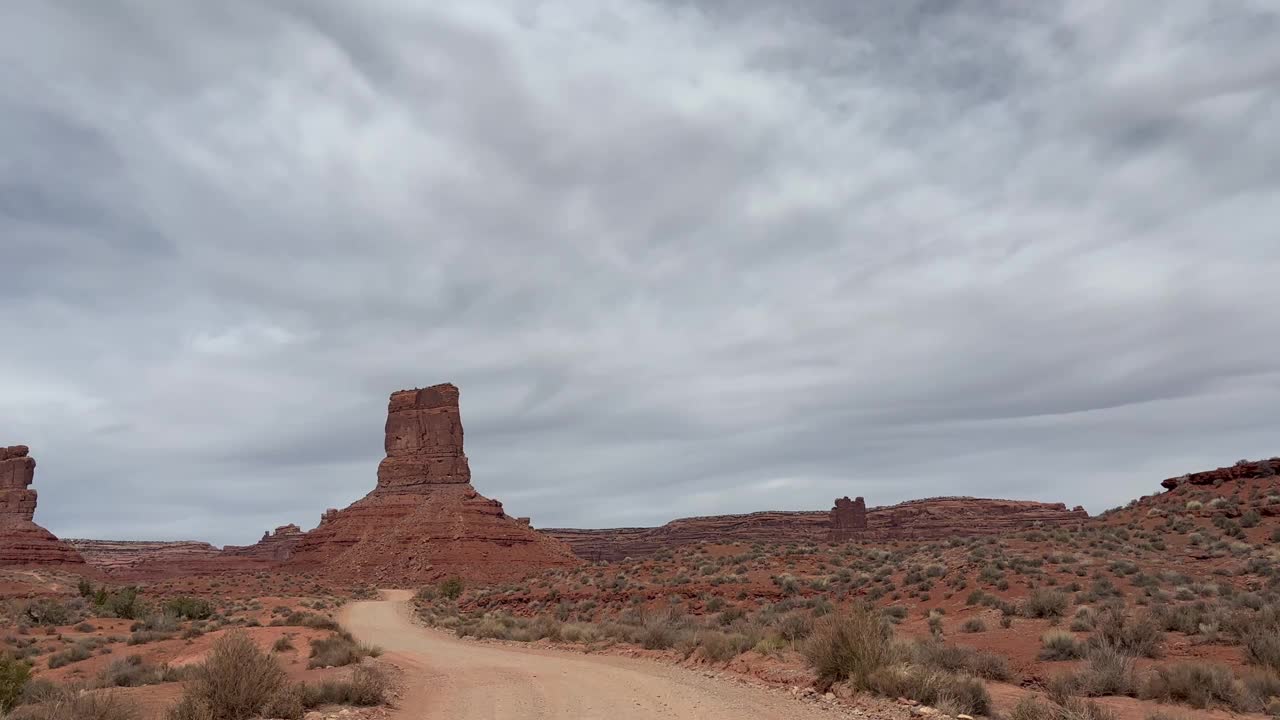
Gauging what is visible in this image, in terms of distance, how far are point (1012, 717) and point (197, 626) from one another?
26.2 m

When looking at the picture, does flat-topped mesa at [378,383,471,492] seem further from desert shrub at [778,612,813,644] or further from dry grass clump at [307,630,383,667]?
desert shrub at [778,612,813,644]

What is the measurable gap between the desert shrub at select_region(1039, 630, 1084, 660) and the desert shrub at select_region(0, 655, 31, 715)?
16205mm

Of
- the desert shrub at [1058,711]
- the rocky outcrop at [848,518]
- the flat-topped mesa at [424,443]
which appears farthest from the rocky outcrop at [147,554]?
the desert shrub at [1058,711]

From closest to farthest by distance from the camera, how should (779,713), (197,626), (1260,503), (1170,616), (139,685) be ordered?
(779,713)
(139,685)
(1170,616)
(197,626)
(1260,503)

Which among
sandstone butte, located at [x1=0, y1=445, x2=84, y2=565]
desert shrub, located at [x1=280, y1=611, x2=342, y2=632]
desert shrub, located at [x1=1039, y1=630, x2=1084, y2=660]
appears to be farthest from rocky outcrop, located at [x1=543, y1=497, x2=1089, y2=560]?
desert shrub, located at [x1=1039, y1=630, x2=1084, y2=660]

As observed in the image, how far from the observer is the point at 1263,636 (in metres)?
12.0

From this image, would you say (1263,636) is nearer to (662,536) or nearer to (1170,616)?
(1170,616)

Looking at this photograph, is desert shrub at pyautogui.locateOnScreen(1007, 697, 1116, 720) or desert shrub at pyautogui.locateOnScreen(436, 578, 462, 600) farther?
desert shrub at pyautogui.locateOnScreen(436, 578, 462, 600)

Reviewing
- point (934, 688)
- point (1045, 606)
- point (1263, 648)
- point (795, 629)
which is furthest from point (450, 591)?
point (1263, 648)

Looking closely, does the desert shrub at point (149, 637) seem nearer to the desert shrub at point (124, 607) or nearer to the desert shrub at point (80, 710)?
the desert shrub at point (124, 607)

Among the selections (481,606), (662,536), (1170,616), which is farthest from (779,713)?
(662,536)

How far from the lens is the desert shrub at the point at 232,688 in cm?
945

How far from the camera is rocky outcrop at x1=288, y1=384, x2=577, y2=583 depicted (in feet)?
231

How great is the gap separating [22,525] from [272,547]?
39.1m
